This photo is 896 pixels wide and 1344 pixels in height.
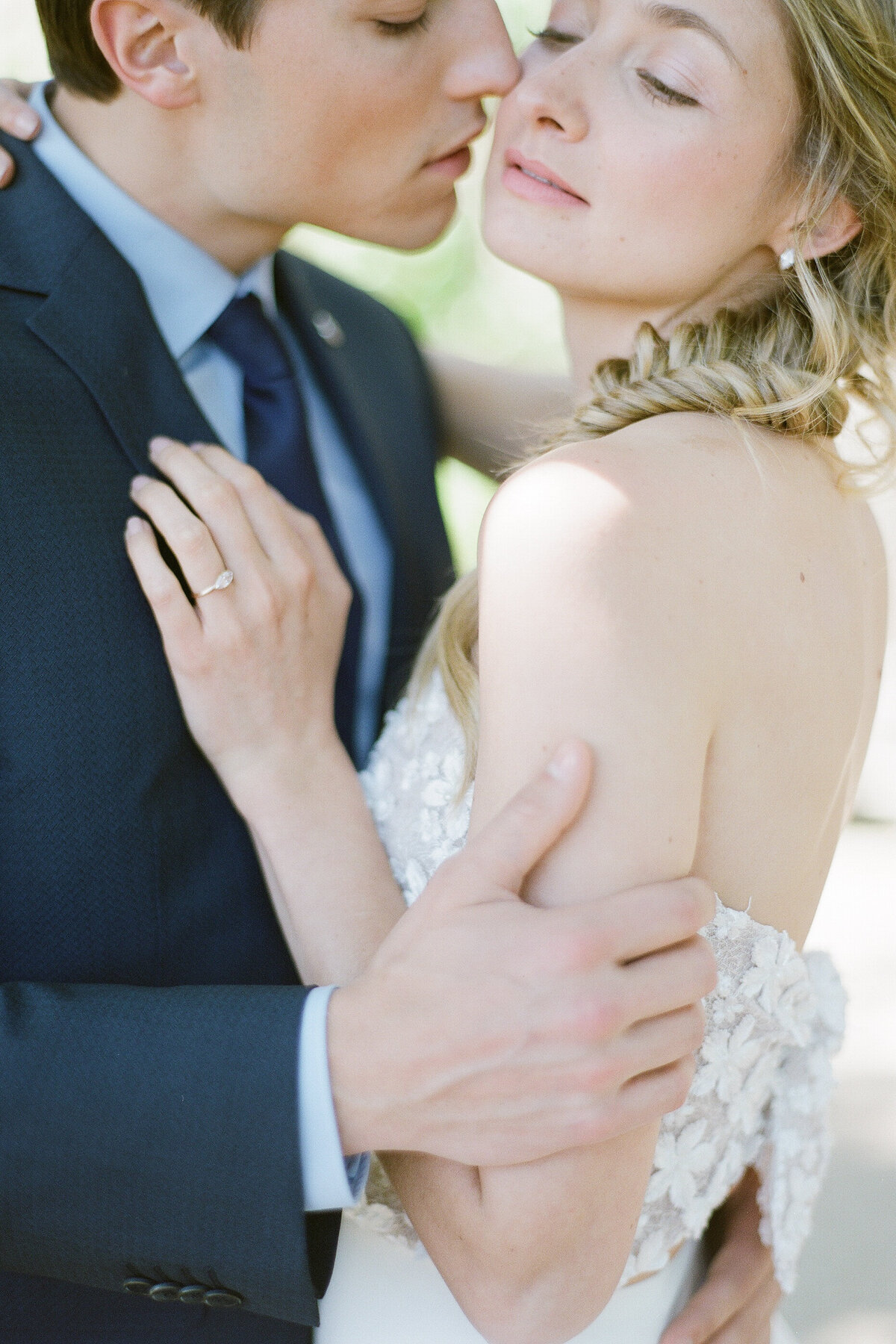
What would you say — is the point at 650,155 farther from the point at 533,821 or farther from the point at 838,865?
the point at 838,865

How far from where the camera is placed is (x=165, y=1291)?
1505 mm

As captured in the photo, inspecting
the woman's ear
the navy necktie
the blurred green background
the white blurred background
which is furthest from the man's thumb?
the blurred green background

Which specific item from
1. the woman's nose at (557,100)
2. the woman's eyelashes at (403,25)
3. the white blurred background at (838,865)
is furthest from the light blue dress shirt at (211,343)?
the white blurred background at (838,865)

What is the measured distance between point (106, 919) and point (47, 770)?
0.71ft

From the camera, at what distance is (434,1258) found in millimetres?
1531

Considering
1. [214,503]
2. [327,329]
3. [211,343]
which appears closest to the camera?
[214,503]

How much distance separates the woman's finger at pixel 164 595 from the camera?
1730 millimetres

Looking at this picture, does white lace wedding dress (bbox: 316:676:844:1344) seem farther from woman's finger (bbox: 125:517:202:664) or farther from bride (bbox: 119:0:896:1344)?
woman's finger (bbox: 125:517:202:664)

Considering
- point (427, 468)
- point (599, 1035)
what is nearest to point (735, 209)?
point (427, 468)

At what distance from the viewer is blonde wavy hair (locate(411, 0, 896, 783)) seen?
1.73m

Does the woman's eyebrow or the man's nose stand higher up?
the woman's eyebrow

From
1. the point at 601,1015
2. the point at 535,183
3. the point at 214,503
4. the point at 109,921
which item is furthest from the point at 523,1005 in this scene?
the point at 535,183

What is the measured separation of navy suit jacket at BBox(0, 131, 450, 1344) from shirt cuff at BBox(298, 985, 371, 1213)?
0.02 meters

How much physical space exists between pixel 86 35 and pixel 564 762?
156 centimetres
